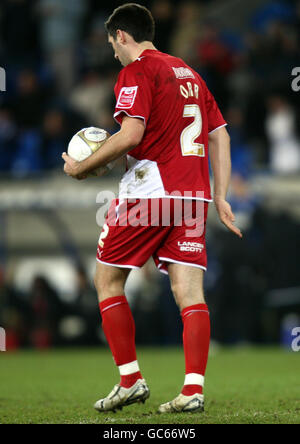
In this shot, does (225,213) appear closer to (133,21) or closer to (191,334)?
(191,334)

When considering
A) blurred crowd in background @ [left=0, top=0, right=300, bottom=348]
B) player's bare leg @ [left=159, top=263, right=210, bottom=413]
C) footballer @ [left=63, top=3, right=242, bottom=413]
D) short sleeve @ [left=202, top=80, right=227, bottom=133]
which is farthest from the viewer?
blurred crowd in background @ [left=0, top=0, right=300, bottom=348]

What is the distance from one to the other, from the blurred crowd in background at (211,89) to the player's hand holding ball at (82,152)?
6.72 m

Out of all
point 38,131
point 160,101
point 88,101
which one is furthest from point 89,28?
point 160,101

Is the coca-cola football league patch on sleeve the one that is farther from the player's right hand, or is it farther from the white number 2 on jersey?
the player's right hand

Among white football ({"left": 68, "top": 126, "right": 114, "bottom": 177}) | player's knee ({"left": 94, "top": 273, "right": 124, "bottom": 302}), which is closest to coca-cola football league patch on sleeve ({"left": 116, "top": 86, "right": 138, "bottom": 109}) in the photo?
white football ({"left": 68, "top": 126, "right": 114, "bottom": 177})

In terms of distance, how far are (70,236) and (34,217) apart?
2.12 ft

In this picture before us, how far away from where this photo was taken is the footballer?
15.5ft

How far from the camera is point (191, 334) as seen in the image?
472cm

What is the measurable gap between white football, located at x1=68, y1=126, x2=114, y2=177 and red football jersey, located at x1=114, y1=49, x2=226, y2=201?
0.17 metres

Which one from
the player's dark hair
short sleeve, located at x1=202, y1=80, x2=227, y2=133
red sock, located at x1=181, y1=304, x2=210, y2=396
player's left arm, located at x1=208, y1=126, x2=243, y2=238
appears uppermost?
the player's dark hair

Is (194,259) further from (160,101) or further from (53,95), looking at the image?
(53,95)

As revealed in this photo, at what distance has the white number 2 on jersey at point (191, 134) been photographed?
4898 millimetres

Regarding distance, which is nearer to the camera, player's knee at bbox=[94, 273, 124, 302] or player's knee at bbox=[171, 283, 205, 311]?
player's knee at bbox=[171, 283, 205, 311]

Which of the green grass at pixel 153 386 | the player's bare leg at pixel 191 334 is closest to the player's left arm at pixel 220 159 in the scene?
the player's bare leg at pixel 191 334
